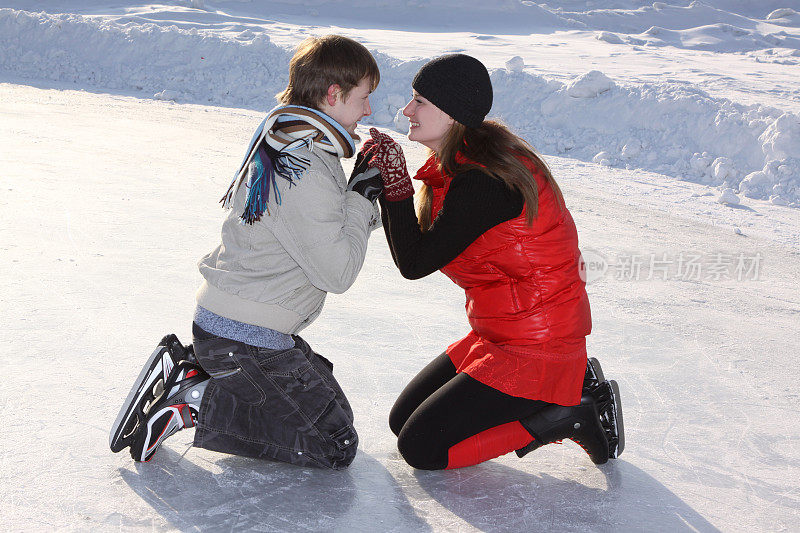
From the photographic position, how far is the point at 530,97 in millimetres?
9352

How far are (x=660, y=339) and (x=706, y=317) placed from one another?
1.46 ft

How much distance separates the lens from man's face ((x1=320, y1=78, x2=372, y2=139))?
7.02ft

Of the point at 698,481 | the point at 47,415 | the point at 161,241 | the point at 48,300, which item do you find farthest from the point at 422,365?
the point at 161,241

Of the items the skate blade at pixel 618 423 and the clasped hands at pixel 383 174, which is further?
the skate blade at pixel 618 423

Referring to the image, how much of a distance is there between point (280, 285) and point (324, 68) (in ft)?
1.98

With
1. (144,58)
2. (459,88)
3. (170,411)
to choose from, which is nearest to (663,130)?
(459,88)

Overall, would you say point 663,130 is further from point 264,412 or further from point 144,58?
point 144,58

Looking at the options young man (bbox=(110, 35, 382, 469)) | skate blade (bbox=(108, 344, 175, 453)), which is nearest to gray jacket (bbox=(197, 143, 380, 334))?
young man (bbox=(110, 35, 382, 469))

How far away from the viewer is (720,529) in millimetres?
2107

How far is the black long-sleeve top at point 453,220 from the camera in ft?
7.00

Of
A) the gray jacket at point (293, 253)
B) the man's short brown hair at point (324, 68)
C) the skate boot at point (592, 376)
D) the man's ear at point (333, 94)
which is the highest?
the man's short brown hair at point (324, 68)

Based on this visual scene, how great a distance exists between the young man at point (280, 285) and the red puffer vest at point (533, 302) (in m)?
0.37

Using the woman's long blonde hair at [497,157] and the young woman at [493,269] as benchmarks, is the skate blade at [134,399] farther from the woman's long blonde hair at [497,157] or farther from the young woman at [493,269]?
the woman's long blonde hair at [497,157]

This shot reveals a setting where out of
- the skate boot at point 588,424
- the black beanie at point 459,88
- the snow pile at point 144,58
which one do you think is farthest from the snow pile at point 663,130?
the black beanie at point 459,88
